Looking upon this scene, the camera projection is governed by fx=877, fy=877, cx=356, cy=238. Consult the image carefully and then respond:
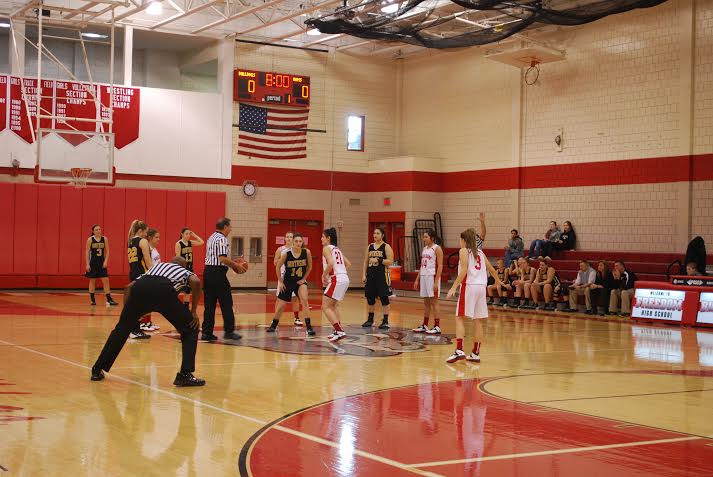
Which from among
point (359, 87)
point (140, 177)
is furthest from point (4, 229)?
point (359, 87)

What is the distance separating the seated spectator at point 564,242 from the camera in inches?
970

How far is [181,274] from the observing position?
31.8 ft

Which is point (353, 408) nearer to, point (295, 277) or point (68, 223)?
point (295, 277)

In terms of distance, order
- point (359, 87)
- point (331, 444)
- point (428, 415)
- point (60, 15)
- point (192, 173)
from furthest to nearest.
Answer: point (359, 87) → point (192, 173) → point (60, 15) → point (428, 415) → point (331, 444)

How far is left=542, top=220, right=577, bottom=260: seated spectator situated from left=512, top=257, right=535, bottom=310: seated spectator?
1176 millimetres

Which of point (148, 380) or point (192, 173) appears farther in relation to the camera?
point (192, 173)

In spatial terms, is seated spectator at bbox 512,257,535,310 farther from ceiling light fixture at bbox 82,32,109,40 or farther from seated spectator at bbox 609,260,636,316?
ceiling light fixture at bbox 82,32,109,40

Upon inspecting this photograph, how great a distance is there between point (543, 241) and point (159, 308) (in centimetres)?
1678

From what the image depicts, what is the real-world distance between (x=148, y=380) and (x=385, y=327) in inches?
285

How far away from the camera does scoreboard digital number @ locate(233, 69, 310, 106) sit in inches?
1108

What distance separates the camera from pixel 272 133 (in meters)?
29.0

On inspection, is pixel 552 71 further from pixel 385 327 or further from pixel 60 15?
pixel 60 15

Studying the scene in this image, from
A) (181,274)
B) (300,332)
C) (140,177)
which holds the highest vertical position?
(140,177)

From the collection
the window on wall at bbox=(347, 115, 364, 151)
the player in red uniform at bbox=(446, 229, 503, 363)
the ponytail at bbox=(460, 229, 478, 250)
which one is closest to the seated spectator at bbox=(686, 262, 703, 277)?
the player in red uniform at bbox=(446, 229, 503, 363)
